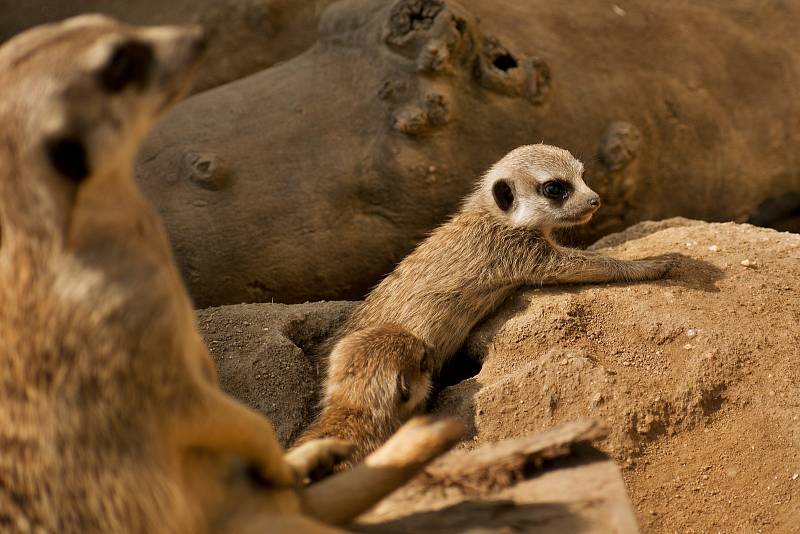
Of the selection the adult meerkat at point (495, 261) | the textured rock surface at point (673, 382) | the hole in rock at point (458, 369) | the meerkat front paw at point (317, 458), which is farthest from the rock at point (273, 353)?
the meerkat front paw at point (317, 458)

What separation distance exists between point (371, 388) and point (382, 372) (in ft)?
0.23

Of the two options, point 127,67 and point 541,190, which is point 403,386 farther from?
point 127,67

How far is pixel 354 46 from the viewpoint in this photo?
4.17 m

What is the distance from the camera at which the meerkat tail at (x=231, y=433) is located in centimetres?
158

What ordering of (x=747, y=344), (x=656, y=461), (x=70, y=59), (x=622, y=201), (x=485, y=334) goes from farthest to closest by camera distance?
(x=622, y=201)
(x=485, y=334)
(x=747, y=344)
(x=656, y=461)
(x=70, y=59)

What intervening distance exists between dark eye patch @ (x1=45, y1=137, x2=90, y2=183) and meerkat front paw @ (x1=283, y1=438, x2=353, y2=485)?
87cm

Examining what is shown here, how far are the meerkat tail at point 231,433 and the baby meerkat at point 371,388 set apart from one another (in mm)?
906

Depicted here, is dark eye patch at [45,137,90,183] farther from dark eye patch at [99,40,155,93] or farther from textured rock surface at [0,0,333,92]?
textured rock surface at [0,0,333,92]

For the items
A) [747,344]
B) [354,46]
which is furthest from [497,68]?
[747,344]

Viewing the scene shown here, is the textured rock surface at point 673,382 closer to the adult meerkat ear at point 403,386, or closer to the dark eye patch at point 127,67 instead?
the adult meerkat ear at point 403,386

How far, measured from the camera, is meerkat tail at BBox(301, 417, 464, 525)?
6.21 feet

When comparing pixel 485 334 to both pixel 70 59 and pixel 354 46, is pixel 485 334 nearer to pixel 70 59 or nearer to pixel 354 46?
pixel 354 46

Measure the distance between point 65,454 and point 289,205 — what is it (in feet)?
8.21

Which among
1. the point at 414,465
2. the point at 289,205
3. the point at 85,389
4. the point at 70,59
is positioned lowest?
the point at 289,205
